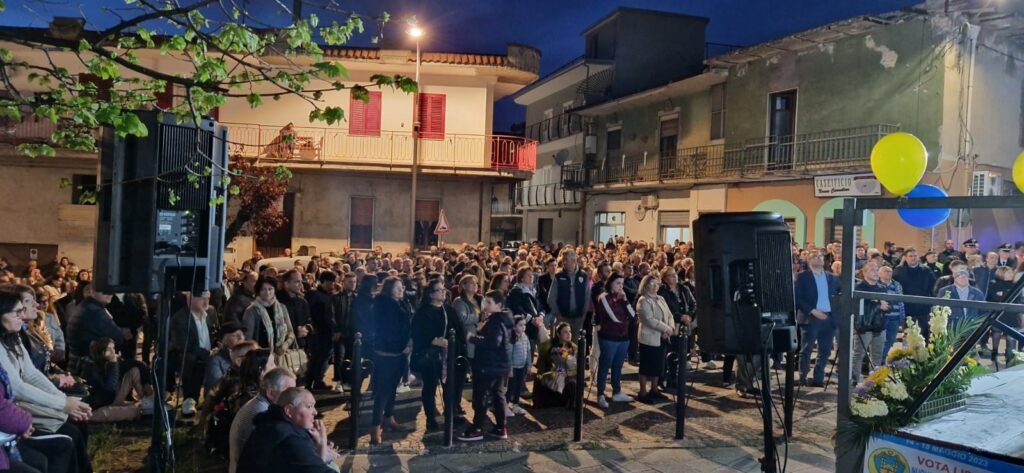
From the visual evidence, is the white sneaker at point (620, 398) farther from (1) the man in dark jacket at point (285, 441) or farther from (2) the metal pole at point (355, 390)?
(1) the man in dark jacket at point (285, 441)

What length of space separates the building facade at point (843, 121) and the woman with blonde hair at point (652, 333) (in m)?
7.80

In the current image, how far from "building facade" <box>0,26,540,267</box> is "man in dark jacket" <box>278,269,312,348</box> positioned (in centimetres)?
1136

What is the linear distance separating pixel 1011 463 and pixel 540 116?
129 feet

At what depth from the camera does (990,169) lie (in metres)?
17.7

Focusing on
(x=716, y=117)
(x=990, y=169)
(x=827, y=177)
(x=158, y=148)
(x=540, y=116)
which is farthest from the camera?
(x=540, y=116)

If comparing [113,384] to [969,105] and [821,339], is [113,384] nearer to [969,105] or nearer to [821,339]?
[821,339]

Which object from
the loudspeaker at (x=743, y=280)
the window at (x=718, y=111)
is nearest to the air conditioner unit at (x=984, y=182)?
the window at (x=718, y=111)

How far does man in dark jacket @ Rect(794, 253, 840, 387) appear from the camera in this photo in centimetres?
952

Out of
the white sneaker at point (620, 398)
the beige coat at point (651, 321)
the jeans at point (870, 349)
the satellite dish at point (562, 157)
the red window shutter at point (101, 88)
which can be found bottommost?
the white sneaker at point (620, 398)

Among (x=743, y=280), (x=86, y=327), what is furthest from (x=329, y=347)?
(x=743, y=280)

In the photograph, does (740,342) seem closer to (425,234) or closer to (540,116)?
(425,234)

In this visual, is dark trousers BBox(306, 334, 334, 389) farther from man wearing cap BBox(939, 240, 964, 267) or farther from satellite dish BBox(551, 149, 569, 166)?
satellite dish BBox(551, 149, 569, 166)

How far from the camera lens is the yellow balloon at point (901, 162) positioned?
4.57m

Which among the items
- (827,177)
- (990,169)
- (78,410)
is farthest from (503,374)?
(990,169)
